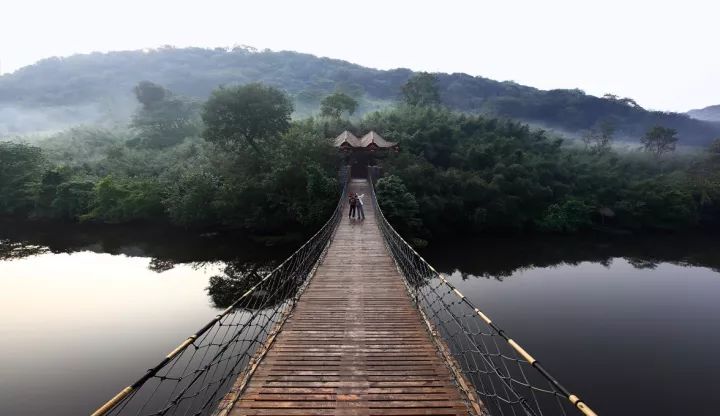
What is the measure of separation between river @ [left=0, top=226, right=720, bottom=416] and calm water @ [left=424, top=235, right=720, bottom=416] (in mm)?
40

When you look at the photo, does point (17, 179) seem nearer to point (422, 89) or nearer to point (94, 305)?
point (94, 305)

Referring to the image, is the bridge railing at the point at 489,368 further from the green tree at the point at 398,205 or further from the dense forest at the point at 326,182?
the dense forest at the point at 326,182

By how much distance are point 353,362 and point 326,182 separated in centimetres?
1066

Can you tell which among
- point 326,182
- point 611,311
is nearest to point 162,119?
point 326,182

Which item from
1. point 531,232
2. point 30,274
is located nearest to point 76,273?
point 30,274

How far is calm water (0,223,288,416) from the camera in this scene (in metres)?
6.15

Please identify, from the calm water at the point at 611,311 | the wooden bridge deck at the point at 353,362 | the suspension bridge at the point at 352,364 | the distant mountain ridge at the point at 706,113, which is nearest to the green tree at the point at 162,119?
the calm water at the point at 611,311

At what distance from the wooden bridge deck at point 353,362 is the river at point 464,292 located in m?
4.01

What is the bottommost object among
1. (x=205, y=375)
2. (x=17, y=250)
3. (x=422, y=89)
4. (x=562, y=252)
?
(x=562, y=252)

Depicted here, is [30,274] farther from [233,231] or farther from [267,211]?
[267,211]

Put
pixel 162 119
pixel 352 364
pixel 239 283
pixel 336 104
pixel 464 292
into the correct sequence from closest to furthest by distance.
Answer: pixel 352 364 → pixel 464 292 → pixel 239 283 → pixel 336 104 → pixel 162 119

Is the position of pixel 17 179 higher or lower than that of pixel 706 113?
lower

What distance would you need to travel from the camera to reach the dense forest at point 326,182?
14914 millimetres

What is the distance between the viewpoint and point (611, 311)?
939 cm
